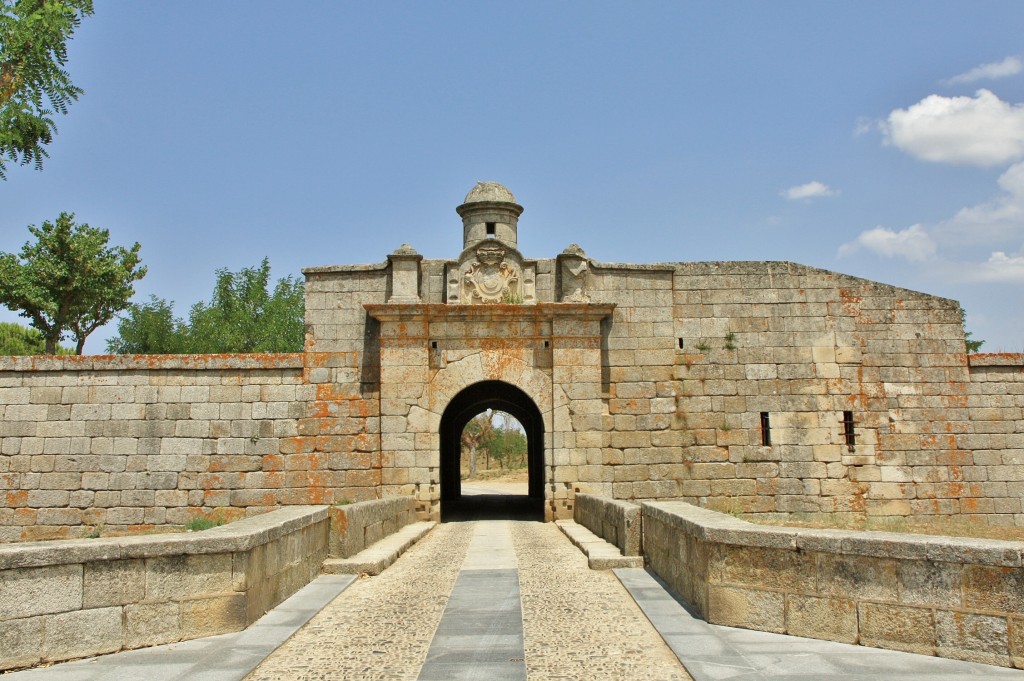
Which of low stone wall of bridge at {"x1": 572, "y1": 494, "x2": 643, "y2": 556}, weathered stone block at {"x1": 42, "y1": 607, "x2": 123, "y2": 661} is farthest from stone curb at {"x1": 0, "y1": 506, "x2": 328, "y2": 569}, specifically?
low stone wall of bridge at {"x1": 572, "y1": 494, "x2": 643, "y2": 556}

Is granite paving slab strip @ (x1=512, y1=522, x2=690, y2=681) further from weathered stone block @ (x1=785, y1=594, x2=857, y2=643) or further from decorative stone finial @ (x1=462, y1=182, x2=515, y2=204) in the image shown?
decorative stone finial @ (x1=462, y1=182, x2=515, y2=204)

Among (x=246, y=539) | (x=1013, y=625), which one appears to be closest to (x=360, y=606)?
(x=246, y=539)

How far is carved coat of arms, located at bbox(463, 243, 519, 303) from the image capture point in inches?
538

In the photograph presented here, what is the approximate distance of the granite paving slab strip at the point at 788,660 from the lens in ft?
13.9

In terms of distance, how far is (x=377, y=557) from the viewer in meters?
8.30

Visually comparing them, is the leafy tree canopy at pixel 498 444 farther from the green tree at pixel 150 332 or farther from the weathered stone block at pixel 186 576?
the weathered stone block at pixel 186 576

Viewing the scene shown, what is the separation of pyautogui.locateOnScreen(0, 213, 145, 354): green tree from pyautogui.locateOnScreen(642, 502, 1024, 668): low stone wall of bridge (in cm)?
2506

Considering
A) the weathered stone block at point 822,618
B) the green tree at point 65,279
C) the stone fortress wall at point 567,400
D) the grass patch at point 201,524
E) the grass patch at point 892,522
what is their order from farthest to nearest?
the green tree at point 65,279 < the stone fortress wall at point 567,400 < the grass patch at point 892,522 < the grass patch at point 201,524 < the weathered stone block at point 822,618

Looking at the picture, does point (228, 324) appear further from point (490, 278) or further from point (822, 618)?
point (822, 618)

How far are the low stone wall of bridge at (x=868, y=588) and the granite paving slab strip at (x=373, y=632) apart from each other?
2.13 metres

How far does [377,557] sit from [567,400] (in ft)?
19.0

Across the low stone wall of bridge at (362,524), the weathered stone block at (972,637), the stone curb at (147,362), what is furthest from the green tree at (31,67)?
the weathered stone block at (972,637)

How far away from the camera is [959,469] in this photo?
1357 cm

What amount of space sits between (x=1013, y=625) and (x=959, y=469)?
34.5 ft
